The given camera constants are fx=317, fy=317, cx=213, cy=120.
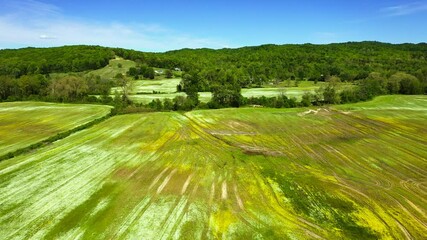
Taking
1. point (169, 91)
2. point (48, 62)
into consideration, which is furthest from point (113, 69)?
point (169, 91)

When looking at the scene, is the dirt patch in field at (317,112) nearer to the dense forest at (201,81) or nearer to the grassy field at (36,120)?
the dense forest at (201,81)

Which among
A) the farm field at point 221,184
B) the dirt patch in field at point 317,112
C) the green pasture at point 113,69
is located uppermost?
the green pasture at point 113,69

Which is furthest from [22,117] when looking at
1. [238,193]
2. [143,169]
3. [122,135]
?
[238,193]

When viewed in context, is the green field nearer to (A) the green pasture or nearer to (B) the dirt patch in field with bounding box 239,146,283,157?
(A) the green pasture

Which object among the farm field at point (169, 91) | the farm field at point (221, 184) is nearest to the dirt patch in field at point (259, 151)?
the farm field at point (221, 184)

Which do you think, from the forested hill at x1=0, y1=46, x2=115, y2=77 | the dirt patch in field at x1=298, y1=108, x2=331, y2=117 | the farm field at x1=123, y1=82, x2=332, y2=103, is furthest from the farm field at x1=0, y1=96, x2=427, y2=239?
the forested hill at x1=0, y1=46, x2=115, y2=77

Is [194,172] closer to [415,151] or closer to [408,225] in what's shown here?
[408,225]
